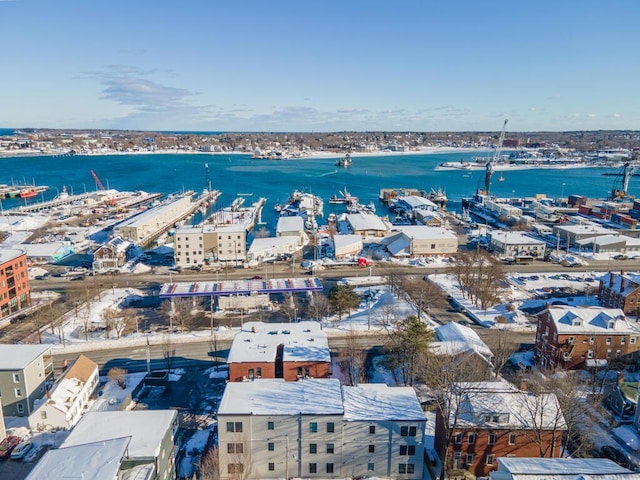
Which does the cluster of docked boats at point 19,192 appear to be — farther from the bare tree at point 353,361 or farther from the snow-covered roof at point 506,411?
the snow-covered roof at point 506,411

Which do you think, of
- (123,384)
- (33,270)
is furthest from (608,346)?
(33,270)

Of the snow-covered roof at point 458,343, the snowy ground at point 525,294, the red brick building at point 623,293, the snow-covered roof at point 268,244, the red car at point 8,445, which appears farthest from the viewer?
the snow-covered roof at point 268,244

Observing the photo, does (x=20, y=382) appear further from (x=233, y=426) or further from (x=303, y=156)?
(x=303, y=156)

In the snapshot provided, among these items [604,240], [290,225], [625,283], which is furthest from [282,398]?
[604,240]

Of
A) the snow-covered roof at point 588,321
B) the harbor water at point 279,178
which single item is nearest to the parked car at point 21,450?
the snow-covered roof at point 588,321

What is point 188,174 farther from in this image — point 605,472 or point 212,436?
point 605,472

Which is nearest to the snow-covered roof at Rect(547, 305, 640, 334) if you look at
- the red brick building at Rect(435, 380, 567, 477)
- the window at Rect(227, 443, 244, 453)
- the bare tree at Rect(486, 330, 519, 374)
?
the bare tree at Rect(486, 330, 519, 374)

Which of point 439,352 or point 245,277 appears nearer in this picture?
point 439,352
